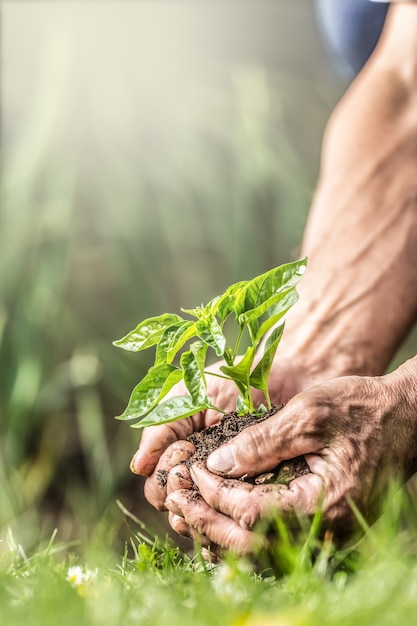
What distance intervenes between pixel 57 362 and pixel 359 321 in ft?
5.31

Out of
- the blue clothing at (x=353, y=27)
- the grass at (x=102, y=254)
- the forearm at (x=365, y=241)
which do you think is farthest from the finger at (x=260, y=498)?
the blue clothing at (x=353, y=27)

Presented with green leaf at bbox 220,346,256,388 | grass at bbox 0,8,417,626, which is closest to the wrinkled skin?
green leaf at bbox 220,346,256,388

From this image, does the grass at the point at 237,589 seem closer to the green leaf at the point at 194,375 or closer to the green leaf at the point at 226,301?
the green leaf at the point at 194,375

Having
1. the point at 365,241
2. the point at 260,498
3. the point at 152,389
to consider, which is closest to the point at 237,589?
the point at 260,498

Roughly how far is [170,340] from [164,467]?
285mm

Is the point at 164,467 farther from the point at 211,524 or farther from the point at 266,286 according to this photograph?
the point at 266,286

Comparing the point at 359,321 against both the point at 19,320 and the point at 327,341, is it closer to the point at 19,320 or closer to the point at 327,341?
the point at 327,341

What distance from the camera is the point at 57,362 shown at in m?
3.35

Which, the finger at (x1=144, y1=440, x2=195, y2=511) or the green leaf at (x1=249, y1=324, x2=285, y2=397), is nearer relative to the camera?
the green leaf at (x1=249, y1=324, x2=285, y2=397)

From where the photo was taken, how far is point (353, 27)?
2.75m

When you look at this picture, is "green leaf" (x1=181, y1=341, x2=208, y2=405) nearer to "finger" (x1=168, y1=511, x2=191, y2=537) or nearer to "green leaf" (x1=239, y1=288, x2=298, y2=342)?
"green leaf" (x1=239, y1=288, x2=298, y2=342)

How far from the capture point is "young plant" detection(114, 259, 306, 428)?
4.57 feet

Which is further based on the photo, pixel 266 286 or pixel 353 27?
pixel 353 27

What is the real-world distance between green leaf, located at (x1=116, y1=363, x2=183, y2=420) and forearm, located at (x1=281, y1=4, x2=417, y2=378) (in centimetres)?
61
